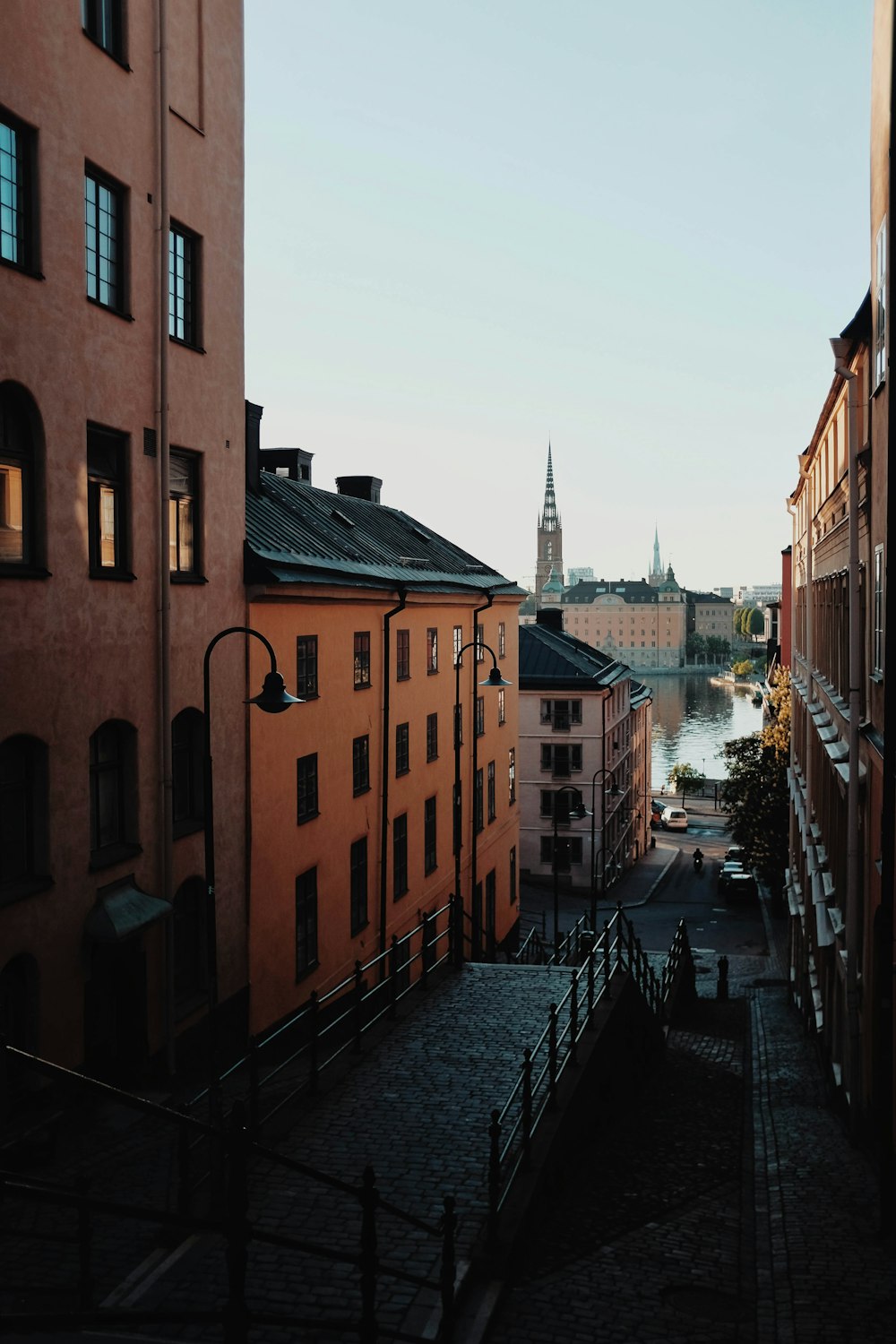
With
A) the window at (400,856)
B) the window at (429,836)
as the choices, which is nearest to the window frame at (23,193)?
the window at (400,856)

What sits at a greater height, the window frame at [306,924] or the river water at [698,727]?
the window frame at [306,924]

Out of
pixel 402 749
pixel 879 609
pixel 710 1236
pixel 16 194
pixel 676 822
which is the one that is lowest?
pixel 676 822

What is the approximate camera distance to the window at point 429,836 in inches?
1061

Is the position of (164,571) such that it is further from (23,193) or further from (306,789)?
(306,789)

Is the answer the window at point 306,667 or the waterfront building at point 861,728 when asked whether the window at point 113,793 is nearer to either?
the window at point 306,667

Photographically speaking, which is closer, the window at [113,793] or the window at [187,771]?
the window at [113,793]

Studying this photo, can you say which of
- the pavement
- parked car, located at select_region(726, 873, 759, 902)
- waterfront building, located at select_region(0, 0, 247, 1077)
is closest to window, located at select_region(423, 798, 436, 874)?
the pavement

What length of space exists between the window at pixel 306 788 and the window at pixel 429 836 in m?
7.49

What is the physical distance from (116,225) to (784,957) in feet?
106

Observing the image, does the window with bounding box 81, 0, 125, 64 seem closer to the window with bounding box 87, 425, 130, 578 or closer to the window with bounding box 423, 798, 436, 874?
the window with bounding box 87, 425, 130, 578

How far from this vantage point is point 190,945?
50.8 feet

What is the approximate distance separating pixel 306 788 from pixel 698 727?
5202 inches

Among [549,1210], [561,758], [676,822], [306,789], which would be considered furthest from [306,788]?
[676,822]

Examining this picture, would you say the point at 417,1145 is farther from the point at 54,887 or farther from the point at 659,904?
the point at 659,904
